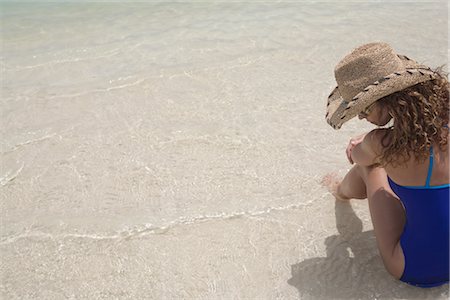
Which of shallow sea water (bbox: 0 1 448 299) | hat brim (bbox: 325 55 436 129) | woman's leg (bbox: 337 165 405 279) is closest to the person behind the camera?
hat brim (bbox: 325 55 436 129)

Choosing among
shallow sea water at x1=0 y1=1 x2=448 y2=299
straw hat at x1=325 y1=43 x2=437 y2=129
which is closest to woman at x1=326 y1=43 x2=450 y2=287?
straw hat at x1=325 y1=43 x2=437 y2=129

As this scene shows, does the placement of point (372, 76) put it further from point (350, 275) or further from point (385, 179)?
point (350, 275)

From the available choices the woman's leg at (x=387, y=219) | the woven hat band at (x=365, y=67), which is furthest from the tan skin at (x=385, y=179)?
the woven hat band at (x=365, y=67)

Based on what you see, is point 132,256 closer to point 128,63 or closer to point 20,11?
point 128,63

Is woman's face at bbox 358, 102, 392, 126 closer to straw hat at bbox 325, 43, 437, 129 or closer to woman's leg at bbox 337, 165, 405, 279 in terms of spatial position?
straw hat at bbox 325, 43, 437, 129

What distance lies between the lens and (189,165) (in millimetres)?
3014

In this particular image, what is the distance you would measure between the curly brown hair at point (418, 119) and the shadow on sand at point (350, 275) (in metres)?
0.61

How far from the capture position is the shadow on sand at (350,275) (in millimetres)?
2090

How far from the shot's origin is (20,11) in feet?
23.2

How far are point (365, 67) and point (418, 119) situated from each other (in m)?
0.27

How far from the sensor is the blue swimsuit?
1.90m

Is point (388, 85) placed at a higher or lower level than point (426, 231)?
higher

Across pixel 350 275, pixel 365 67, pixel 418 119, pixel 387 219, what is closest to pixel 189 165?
pixel 350 275

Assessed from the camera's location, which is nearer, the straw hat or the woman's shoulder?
the straw hat
